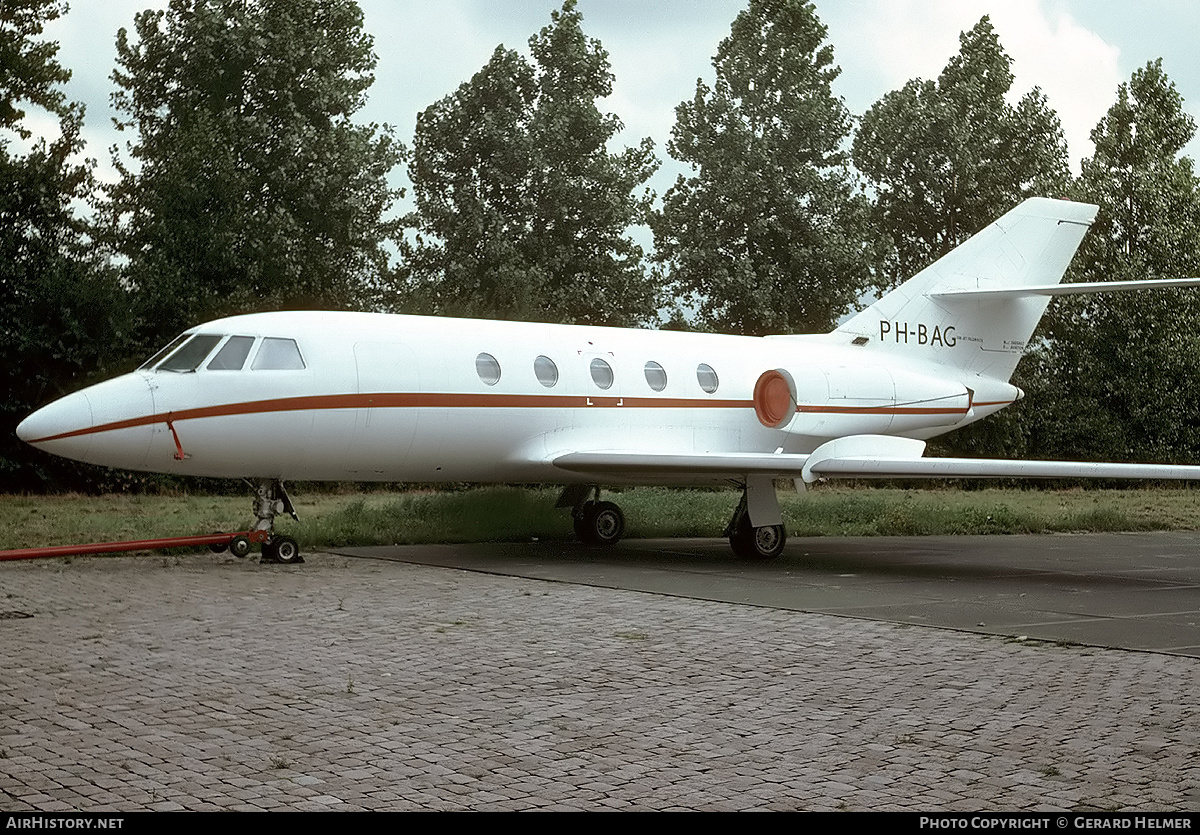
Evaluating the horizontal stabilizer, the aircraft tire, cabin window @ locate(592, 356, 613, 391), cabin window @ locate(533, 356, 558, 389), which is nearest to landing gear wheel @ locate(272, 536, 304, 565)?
the aircraft tire

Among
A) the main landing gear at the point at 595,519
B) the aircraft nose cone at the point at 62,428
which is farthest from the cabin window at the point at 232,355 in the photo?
the main landing gear at the point at 595,519

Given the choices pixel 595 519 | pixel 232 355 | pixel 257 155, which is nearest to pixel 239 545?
pixel 232 355

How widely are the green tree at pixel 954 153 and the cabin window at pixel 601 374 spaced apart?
29.3 metres

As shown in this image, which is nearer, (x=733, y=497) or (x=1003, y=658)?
(x=1003, y=658)

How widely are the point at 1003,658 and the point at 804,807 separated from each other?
3.74m

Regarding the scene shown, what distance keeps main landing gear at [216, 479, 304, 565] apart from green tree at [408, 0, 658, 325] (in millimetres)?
21667

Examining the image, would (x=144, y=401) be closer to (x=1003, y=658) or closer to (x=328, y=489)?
(x=1003, y=658)

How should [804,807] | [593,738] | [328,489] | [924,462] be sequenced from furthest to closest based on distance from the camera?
[328,489] < [924,462] < [593,738] < [804,807]

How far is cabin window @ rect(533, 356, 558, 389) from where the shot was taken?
15156 millimetres

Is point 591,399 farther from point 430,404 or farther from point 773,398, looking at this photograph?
point 773,398

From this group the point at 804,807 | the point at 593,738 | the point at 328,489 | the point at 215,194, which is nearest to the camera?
the point at 804,807

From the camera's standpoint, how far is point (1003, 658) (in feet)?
26.2

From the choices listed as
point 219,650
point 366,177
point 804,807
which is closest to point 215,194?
point 366,177

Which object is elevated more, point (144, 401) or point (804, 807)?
point (144, 401)
